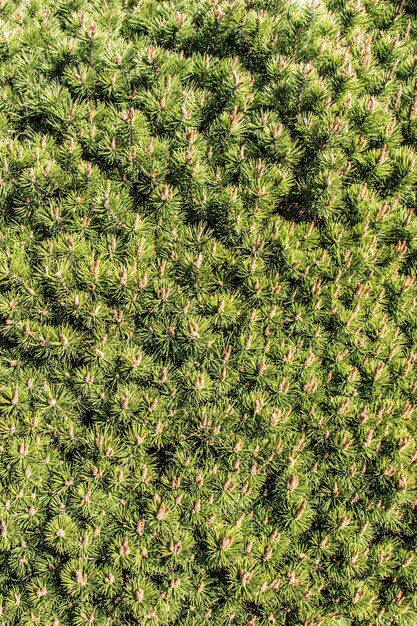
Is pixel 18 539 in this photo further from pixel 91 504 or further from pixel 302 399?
pixel 302 399

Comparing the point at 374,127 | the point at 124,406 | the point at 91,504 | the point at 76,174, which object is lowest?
the point at 91,504

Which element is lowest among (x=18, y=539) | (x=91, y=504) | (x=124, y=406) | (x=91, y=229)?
(x=18, y=539)

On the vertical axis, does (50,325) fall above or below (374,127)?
below

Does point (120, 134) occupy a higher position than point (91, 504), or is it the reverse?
point (120, 134)

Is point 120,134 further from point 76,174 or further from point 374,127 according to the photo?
point 374,127

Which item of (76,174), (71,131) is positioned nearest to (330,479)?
(76,174)

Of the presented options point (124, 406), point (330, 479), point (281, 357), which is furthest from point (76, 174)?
point (330, 479)
